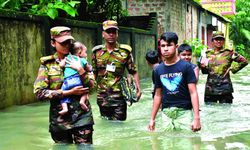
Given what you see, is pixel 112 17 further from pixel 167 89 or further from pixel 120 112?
pixel 167 89

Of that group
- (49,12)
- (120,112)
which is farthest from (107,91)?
(49,12)

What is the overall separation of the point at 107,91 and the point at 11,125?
1.75 m

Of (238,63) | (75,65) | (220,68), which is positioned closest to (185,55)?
(220,68)

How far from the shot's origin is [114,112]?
733 cm

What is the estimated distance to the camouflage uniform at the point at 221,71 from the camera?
9.05 m

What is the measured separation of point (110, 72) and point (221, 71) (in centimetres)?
283

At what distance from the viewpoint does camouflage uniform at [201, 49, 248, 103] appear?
9047 mm

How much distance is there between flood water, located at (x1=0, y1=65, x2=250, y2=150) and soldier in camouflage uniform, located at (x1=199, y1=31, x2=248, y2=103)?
1.04 feet

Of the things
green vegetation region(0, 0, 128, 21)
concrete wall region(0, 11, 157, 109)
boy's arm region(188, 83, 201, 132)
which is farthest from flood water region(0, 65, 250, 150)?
green vegetation region(0, 0, 128, 21)

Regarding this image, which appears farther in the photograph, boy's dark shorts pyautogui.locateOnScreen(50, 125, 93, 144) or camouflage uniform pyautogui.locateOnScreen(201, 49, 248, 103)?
camouflage uniform pyautogui.locateOnScreen(201, 49, 248, 103)

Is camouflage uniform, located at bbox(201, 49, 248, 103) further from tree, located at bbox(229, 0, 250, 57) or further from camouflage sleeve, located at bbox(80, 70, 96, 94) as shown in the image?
tree, located at bbox(229, 0, 250, 57)

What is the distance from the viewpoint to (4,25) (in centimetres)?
913

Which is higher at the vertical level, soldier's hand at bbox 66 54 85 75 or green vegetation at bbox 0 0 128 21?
green vegetation at bbox 0 0 128 21

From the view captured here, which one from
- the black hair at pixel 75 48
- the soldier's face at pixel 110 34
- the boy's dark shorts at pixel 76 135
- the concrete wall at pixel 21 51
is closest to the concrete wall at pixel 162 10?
the concrete wall at pixel 21 51
